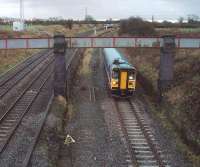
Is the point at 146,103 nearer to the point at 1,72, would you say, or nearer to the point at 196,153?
the point at 196,153

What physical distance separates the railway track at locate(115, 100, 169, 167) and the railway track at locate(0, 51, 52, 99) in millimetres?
9410

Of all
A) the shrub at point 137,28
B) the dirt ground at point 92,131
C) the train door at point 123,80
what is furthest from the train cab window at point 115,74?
the shrub at point 137,28

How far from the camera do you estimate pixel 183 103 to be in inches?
1067

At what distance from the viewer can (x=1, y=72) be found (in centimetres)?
4369

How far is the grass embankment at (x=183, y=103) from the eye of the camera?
2192cm

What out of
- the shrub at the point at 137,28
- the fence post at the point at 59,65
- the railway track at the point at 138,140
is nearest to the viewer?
the railway track at the point at 138,140

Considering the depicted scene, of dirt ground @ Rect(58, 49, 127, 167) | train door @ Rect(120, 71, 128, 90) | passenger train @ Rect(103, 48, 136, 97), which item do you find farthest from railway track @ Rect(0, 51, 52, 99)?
train door @ Rect(120, 71, 128, 90)

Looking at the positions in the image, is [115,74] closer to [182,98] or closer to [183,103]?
[182,98]

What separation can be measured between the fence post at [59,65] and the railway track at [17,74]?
398cm

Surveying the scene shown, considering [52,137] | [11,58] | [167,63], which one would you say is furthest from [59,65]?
[11,58]

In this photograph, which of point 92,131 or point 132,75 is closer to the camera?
point 92,131

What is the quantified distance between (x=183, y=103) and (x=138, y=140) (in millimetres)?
5732

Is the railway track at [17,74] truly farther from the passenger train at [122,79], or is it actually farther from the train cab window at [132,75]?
the train cab window at [132,75]

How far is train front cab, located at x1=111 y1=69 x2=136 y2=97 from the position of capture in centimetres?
3195
